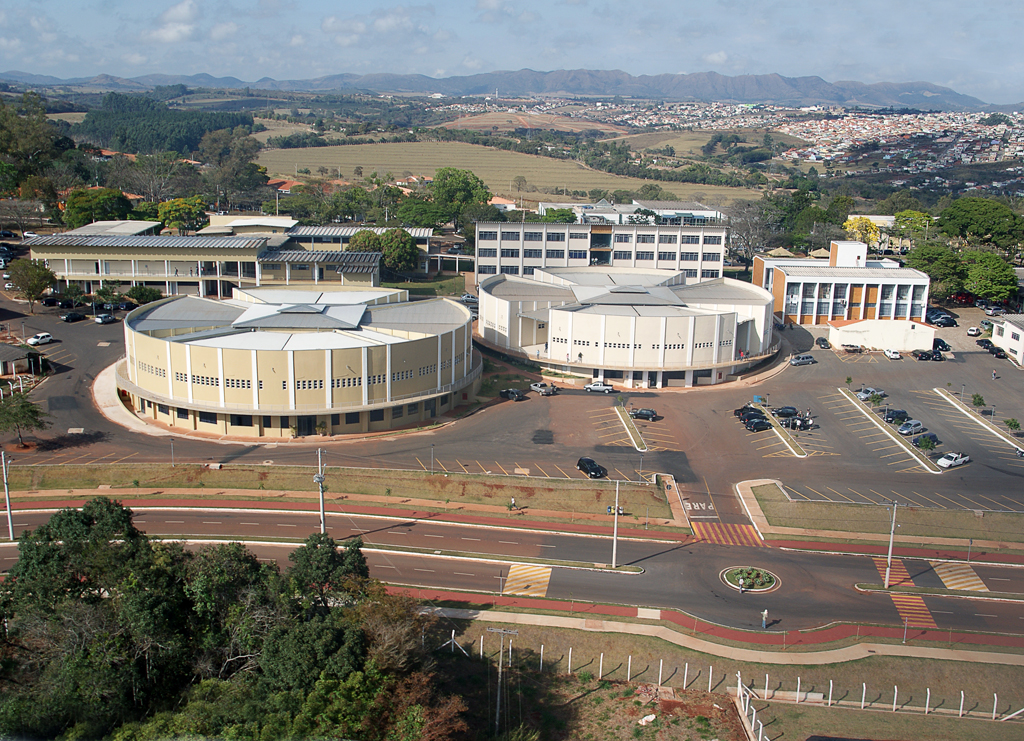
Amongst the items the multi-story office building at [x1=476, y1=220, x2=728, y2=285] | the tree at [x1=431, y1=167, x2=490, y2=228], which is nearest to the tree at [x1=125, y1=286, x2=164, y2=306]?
the multi-story office building at [x1=476, y1=220, x2=728, y2=285]

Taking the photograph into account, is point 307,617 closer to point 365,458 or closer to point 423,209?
point 365,458

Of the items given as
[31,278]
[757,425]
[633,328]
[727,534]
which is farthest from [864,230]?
[31,278]

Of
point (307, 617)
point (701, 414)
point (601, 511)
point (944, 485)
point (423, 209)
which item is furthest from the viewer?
point (423, 209)

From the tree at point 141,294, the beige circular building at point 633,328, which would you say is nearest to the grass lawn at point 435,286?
the beige circular building at point 633,328

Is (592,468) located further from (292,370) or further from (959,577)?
(292,370)

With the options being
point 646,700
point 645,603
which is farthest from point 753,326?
point 646,700
